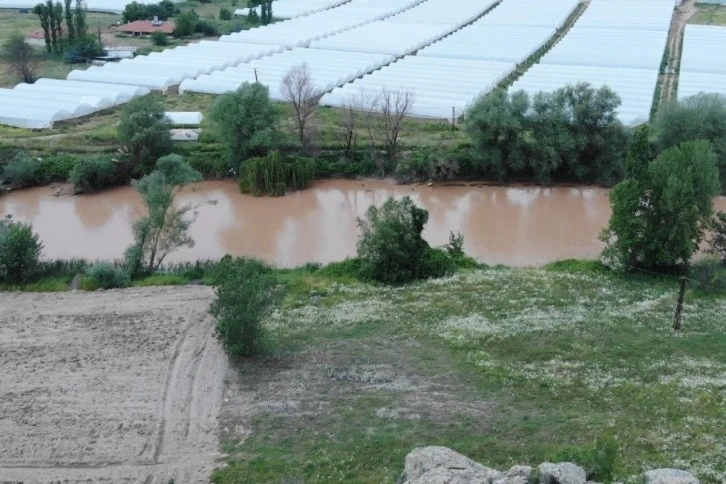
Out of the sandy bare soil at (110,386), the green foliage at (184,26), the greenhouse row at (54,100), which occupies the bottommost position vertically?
the sandy bare soil at (110,386)

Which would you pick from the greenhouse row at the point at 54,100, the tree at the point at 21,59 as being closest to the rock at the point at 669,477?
the greenhouse row at the point at 54,100

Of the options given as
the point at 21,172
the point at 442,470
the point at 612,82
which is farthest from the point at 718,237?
the point at 21,172

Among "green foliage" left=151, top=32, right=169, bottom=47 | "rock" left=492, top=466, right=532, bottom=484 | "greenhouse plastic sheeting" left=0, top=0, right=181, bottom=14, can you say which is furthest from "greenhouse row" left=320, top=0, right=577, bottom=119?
"greenhouse plastic sheeting" left=0, top=0, right=181, bottom=14

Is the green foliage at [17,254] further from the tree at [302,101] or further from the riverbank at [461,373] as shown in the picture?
the tree at [302,101]

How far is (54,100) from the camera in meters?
42.5

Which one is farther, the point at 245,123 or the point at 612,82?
the point at 612,82

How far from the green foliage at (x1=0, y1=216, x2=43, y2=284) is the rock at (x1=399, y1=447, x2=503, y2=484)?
16.1 metres

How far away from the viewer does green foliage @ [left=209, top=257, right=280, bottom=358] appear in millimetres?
18797

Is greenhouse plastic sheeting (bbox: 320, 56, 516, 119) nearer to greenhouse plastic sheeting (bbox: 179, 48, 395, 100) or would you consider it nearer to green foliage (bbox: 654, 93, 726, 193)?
greenhouse plastic sheeting (bbox: 179, 48, 395, 100)

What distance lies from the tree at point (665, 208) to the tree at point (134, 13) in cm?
5090

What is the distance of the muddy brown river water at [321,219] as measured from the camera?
2891 cm

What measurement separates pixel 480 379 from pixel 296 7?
55630 mm

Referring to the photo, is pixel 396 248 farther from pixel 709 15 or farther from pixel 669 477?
pixel 709 15

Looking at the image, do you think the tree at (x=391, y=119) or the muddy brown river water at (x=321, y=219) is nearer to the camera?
the muddy brown river water at (x=321, y=219)
